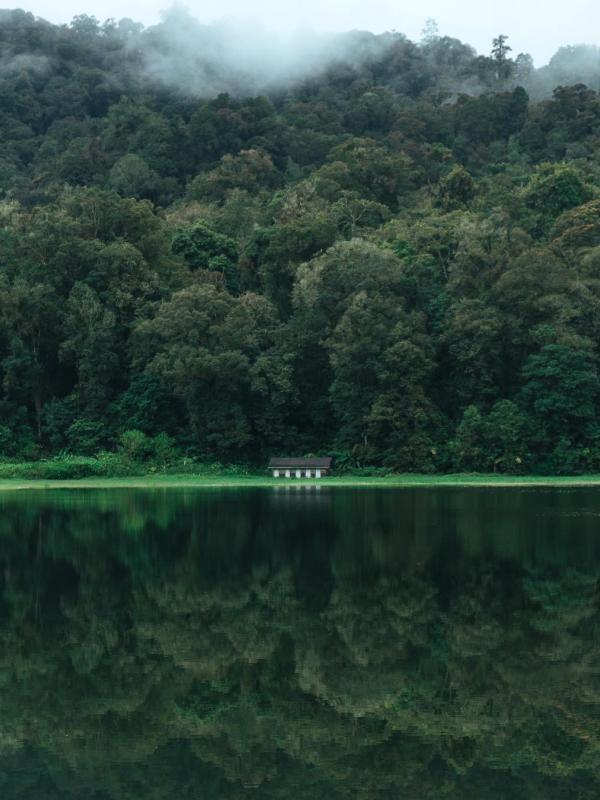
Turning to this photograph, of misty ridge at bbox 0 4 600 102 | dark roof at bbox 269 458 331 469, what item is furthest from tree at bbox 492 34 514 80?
dark roof at bbox 269 458 331 469

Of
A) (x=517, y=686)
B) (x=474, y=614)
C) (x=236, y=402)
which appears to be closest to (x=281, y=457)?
(x=236, y=402)

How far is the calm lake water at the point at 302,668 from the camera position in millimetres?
12461

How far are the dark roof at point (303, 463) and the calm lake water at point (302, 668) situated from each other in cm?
4167

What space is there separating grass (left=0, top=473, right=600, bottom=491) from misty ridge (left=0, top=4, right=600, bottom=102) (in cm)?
10101

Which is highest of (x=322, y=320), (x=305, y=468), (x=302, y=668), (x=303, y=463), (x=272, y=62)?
(x=272, y=62)

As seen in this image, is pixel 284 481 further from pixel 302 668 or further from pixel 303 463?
pixel 302 668

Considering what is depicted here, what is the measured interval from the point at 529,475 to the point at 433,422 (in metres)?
7.13

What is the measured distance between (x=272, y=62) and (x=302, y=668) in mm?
174133

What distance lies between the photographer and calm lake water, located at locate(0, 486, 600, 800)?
12.5m

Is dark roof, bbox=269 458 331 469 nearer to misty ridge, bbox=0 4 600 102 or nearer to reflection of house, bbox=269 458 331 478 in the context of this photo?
reflection of house, bbox=269 458 331 478

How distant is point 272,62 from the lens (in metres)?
182

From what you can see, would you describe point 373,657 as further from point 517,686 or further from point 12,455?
point 12,455

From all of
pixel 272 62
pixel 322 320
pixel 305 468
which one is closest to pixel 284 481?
pixel 305 468

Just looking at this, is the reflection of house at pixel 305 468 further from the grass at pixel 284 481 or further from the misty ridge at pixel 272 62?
the misty ridge at pixel 272 62
